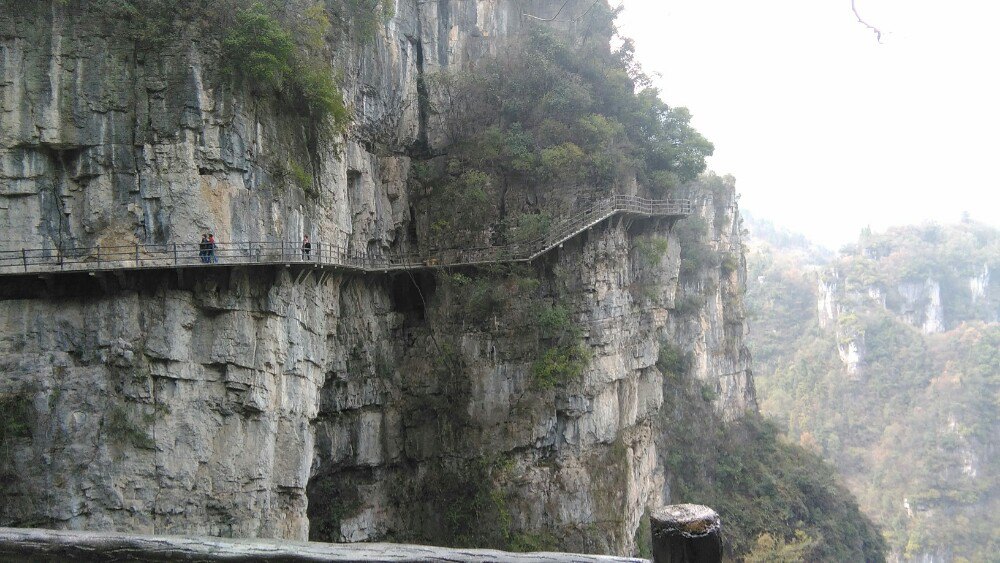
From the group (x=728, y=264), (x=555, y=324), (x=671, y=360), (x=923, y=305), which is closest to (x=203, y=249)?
(x=555, y=324)

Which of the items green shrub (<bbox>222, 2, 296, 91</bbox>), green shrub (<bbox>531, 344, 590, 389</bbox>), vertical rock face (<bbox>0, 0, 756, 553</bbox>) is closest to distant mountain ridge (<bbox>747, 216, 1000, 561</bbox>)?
green shrub (<bbox>531, 344, 590, 389</bbox>)

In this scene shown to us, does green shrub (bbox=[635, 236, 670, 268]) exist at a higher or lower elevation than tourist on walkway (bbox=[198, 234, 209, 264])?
higher

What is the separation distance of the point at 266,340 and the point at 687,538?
13.0 metres

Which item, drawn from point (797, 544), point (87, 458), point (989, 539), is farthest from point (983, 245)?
point (87, 458)

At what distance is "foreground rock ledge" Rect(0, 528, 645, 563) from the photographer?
2424 millimetres

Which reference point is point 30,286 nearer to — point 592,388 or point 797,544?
point 592,388

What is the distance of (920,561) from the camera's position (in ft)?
152

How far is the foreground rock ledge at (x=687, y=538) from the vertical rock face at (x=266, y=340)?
1233 centimetres

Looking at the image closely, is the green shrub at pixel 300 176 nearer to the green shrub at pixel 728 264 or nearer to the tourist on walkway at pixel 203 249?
the tourist on walkway at pixel 203 249

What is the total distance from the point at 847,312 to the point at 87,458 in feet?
216

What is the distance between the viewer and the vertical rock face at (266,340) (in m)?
11.9

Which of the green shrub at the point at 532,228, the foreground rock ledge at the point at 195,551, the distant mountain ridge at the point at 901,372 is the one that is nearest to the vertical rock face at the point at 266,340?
the green shrub at the point at 532,228

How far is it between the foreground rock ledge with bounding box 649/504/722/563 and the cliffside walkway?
38.8 feet

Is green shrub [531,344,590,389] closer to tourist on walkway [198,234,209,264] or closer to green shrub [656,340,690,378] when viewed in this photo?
green shrub [656,340,690,378]
